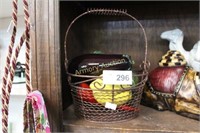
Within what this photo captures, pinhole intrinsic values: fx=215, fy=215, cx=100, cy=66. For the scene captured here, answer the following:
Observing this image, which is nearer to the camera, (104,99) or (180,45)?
(104,99)

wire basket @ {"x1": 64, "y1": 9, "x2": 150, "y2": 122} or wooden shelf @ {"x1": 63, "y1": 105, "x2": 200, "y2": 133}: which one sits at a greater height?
wire basket @ {"x1": 64, "y1": 9, "x2": 150, "y2": 122}

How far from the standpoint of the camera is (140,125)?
0.48 m

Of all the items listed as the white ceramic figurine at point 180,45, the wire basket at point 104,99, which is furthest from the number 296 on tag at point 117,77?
the white ceramic figurine at point 180,45

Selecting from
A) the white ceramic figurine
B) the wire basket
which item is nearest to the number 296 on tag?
the wire basket

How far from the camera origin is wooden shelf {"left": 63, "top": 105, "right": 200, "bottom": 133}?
465 mm

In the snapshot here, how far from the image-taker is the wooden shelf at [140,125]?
0.47 m

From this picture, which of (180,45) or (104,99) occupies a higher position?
(180,45)

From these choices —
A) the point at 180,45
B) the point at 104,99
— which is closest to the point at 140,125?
the point at 104,99

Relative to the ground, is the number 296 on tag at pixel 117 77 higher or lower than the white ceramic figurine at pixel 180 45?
lower

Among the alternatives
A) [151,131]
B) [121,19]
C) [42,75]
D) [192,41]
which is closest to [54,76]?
[42,75]

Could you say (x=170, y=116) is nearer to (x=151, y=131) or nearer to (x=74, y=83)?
(x=151, y=131)

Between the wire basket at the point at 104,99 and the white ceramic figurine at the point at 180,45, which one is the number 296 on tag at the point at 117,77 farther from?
the white ceramic figurine at the point at 180,45

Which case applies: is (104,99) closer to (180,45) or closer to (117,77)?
(117,77)

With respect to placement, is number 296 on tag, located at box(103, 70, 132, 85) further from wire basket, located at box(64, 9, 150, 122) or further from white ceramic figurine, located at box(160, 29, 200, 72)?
white ceramic figurine, located at box(160, 29, 200, 72)
